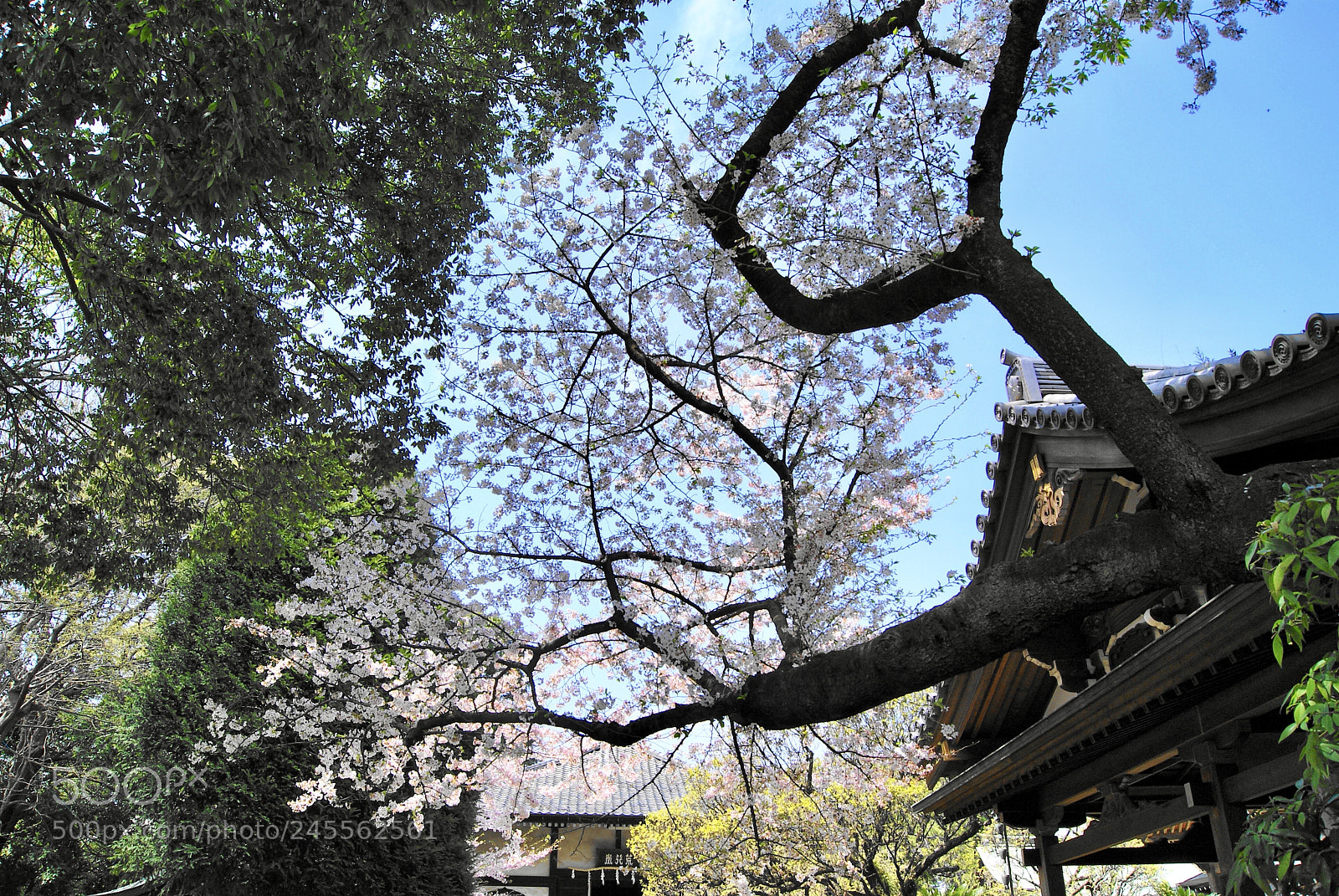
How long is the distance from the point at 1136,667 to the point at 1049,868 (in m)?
3.76

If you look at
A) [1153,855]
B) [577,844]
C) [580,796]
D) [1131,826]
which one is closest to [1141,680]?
[1131,826]

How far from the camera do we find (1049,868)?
624cm

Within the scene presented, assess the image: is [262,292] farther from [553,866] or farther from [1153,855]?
→ [553,866]

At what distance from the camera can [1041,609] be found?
3.25 meters

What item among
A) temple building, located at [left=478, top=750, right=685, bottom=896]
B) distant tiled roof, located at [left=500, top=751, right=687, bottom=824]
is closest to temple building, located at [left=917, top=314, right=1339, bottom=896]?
distant tiled roof, located at [left=500, top=751, right=687, bottom=824]

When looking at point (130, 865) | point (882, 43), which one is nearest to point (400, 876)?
point (130, 865)

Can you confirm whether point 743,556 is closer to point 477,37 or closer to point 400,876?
point 477,37

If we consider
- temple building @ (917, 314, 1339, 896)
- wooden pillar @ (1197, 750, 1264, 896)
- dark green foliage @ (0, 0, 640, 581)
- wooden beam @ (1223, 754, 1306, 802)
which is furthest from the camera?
dark green foliage @ (0, 0, 640, 581)

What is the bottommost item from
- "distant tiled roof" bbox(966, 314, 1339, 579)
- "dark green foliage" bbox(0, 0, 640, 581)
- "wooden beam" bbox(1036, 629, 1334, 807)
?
"wooden beam" bbox(1036, 629, 1334, 807)

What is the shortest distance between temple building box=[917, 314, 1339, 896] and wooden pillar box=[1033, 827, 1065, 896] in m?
0.02

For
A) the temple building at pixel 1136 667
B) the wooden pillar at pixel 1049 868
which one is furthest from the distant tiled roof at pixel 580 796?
the temple building at pixel 1136 667

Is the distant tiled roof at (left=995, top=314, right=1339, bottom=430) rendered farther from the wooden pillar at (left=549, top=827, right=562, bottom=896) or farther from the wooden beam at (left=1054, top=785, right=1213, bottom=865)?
the wooden pillar at (left=549, top=827, right=562, bottom=896)

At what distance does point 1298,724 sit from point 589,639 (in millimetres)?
5591

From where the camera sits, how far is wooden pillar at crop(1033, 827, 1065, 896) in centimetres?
623
